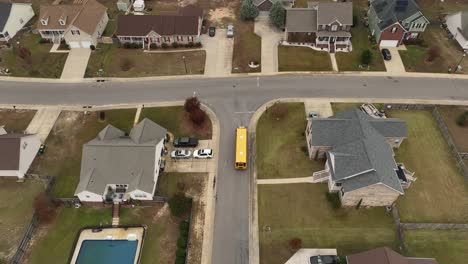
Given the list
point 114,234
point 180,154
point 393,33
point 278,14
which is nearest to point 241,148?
point 180,154

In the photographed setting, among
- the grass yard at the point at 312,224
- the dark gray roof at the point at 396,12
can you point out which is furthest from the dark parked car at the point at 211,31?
the grass yard at the point at 312,224

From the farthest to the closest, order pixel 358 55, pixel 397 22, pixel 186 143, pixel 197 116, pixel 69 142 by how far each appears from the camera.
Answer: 1. pixel 358 55
2. pixel 397 22
3. pixel 69 142
4. pixel 197 116
5. pixel 186 143

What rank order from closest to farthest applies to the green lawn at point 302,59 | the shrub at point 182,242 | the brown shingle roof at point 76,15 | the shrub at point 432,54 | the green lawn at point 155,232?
1. the shrub at point 182,242
2. the green lawn at point 155,232
3. the shrub at point 432,54
4. the green lawn at point 302,59
5. the brown shingle roof at point 76,15

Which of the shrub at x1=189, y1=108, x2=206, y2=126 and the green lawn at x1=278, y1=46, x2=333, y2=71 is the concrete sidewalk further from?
the green lawn at x1=278, y1=46, x2=333, y2=71

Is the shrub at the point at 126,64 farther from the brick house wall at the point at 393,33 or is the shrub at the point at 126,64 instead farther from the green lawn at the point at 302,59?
the brick house wall at the point at 393,33

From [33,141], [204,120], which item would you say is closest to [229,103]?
[204,120]

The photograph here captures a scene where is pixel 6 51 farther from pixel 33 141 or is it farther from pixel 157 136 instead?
pixel 157 136

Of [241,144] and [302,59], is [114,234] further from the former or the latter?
[302,59]

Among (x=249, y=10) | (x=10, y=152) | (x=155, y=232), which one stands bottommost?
(x=155, y=232)
